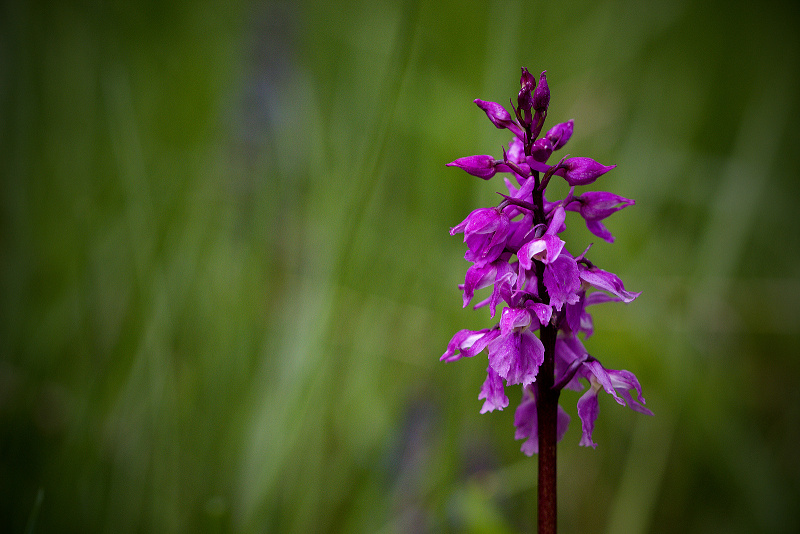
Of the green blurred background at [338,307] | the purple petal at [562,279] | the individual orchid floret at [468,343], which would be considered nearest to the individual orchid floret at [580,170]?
the purple petal at [562,279]

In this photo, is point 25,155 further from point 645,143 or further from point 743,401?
point 645,143

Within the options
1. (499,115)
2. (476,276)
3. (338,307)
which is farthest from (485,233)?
(338,307)

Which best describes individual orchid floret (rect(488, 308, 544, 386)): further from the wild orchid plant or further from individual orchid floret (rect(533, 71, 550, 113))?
individual orchid floret (rect(533, 71, 550, 113))

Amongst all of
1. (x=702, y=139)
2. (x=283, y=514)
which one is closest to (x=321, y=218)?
(x=283, y=514)

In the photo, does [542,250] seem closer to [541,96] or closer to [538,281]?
[538,281]

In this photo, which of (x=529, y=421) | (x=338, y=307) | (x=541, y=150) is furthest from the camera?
(x=338, y=307)

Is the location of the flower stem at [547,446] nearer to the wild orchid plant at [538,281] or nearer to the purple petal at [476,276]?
the wild orchid plant at [538,281]

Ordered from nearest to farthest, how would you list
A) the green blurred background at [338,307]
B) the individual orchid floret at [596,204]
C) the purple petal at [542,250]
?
the purple petal at [542,250]
the individual orchid floret at [596,204]
the green blurred background at [338,307]
